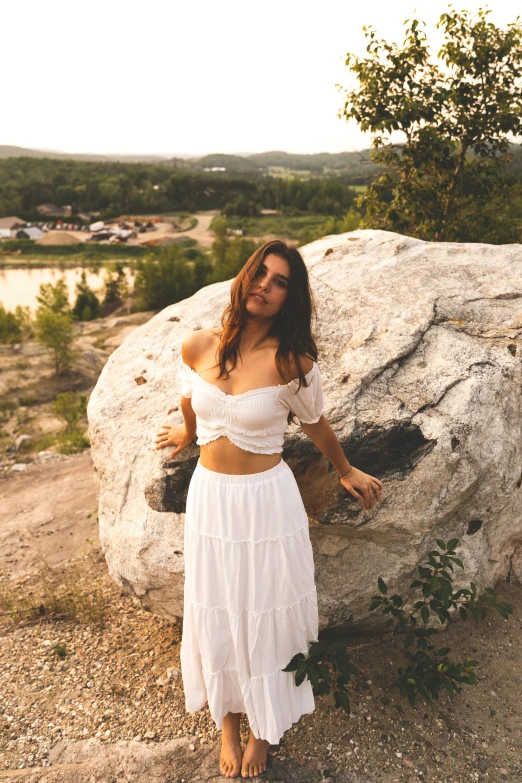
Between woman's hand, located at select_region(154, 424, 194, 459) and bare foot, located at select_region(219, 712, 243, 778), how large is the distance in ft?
5.39

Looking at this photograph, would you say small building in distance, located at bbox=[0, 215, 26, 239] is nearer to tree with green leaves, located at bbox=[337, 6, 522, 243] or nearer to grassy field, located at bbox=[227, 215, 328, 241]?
grassy field, located at bbox=[227, 215, 328, 241]

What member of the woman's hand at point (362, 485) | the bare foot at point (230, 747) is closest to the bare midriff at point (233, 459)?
the woman's hand at point (362, 485)

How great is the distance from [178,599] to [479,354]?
2854 mm

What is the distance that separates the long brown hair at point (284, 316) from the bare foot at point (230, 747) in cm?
210

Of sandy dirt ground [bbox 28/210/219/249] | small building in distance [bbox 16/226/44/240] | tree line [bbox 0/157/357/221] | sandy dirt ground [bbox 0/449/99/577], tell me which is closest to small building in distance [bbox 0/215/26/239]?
small building in distance [bbox 16/226/44/240]

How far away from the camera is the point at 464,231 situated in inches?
304

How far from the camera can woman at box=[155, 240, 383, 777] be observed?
267 centimetres

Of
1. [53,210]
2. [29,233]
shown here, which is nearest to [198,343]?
[29,233]

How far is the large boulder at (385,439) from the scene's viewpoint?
11.2 feet

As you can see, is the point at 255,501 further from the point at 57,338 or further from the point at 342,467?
the point at 57,338

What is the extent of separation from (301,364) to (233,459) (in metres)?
0.60

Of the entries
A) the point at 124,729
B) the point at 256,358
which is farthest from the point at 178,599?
the point at 256,358

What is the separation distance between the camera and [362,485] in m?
3.08

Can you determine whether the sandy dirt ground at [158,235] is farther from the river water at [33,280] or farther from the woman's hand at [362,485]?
the woman's hand at [362,485]
